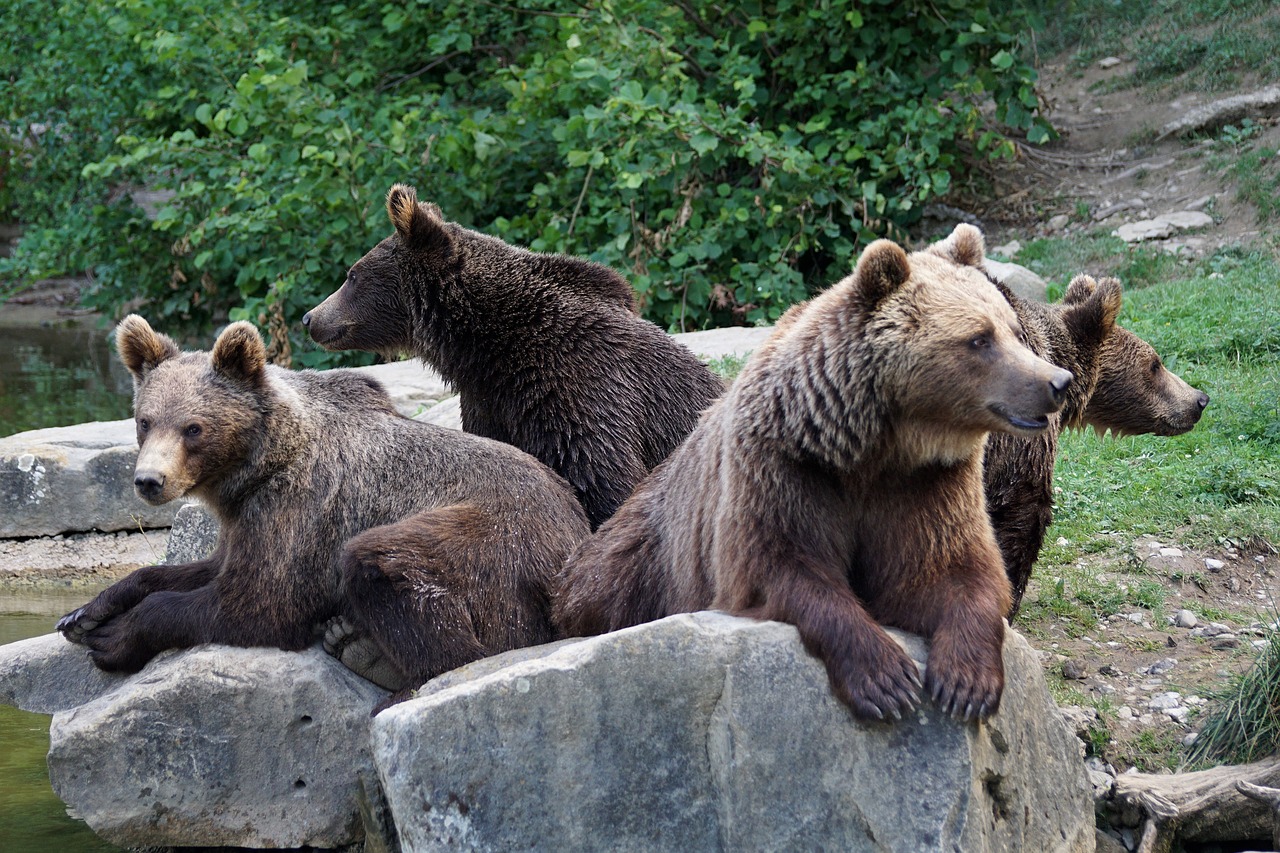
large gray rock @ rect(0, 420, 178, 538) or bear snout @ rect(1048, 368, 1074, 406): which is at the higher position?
bear snout @ rect(1048, 368, 1074, 406)

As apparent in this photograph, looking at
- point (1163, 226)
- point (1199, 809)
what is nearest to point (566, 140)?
point (1163, 226)

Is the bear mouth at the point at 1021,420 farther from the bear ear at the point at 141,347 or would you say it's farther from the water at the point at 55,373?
the water at the point at 55,373

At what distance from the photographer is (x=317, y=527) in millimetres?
5855

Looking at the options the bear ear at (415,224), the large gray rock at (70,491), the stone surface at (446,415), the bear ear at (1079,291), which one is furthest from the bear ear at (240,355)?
the large gray rock at (70,491)

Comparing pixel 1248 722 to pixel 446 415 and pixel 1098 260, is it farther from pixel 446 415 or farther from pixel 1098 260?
pixel 1098 260

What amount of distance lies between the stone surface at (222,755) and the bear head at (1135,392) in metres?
4.17

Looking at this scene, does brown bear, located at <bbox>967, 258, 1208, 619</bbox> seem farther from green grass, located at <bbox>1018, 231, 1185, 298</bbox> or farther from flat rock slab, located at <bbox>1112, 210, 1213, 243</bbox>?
flat rock slab, located at <bbox>1112, 210, 1213, 243</bbox>

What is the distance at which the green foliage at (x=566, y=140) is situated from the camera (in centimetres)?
1252

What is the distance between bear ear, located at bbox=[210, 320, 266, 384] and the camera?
5.89 m

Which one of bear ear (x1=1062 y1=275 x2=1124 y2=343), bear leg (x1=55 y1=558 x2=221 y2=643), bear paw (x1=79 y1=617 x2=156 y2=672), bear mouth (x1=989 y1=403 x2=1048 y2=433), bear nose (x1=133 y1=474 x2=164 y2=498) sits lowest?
bear paw (x1=79 y1=617 x2=156 y2=672)

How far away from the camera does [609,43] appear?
12758 mm

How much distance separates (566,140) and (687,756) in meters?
9.40

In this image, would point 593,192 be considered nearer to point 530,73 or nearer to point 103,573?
point 530,73

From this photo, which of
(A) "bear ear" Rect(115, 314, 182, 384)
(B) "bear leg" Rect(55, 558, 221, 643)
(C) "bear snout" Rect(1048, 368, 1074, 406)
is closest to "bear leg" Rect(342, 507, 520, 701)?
(B) "bear leg" Rect(55, 558, 221, 643)
